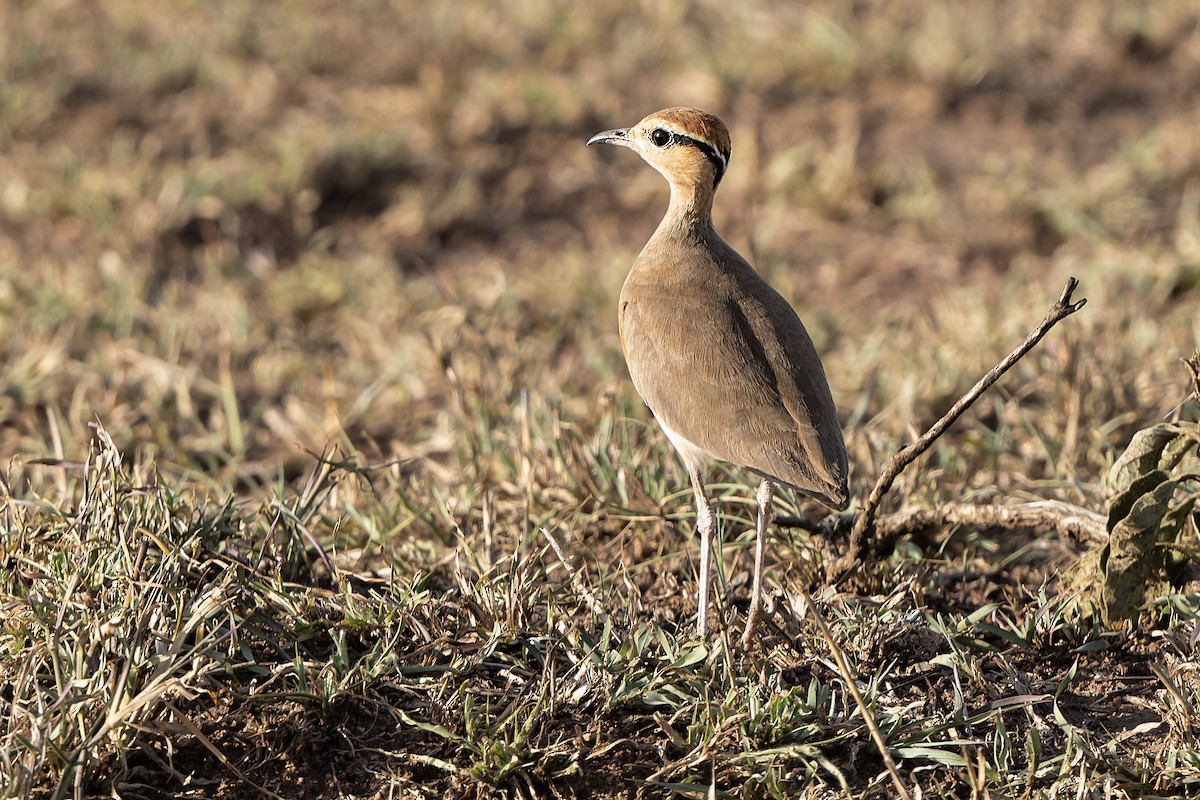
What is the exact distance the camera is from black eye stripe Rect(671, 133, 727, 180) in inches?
153

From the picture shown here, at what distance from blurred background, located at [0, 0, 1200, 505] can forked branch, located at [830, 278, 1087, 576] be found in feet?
2.18

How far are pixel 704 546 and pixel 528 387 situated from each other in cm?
171

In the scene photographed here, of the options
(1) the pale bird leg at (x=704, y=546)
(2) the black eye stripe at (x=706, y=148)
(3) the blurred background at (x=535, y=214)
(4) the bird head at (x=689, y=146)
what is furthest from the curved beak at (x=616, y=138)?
(1) the pale bird leg at (x=704, y=546)

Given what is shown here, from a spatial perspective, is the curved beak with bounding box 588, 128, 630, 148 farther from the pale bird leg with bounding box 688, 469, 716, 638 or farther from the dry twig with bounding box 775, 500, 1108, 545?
the dry twig with bounding box 775, 500, 1108, 545

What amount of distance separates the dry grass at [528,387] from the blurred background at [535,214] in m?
0.03

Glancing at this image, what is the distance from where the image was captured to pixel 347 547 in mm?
3951

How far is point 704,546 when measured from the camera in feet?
11.0

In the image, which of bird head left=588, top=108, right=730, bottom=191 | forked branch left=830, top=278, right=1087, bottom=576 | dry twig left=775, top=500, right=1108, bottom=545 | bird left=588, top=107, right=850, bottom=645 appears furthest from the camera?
bird head left=588, top=108, right=730, bottom=191

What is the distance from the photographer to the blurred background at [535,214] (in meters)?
4.91

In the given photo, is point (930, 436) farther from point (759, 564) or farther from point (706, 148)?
point (706, 148)

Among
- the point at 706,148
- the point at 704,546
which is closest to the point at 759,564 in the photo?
the point at 704,546

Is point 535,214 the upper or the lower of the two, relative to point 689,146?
lower

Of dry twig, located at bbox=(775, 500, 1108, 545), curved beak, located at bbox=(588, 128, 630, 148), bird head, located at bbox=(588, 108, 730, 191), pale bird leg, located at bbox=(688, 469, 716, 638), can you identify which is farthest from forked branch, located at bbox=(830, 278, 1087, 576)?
curved beak, located at bbox=(588, 128, 630, 148)

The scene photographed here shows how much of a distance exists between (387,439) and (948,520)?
2255mm
